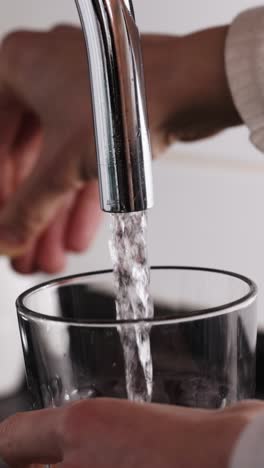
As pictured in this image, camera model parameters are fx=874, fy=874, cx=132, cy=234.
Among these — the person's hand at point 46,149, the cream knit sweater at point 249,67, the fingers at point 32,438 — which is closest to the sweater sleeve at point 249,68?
the cream knit sweater at point 249,67

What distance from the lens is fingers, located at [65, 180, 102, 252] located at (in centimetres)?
66

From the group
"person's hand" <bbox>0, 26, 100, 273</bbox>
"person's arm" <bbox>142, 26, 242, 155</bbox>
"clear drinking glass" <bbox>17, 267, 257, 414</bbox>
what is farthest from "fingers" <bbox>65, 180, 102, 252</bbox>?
"clear drinking glass" <bbox>17, 267, 257, 414</bbox>

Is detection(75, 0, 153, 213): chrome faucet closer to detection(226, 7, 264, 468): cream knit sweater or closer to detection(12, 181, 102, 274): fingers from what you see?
detection(226, 7, 264, 468): cream knit sweater

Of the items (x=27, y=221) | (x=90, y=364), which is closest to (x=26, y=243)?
(x=27, y=221)

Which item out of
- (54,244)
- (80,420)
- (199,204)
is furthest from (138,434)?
(199,204)

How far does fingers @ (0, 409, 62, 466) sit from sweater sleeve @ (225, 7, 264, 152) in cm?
24

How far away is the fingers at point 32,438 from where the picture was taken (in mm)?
284

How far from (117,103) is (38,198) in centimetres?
28

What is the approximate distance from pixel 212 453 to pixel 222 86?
0.99 ft

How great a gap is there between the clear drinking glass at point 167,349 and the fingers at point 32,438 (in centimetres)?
3

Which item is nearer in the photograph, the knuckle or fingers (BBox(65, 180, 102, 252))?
the knuckle

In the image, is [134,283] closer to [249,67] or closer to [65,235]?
[249,67]

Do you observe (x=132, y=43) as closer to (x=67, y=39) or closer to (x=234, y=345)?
(x=234, y=345)

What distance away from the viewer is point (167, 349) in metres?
0.31
